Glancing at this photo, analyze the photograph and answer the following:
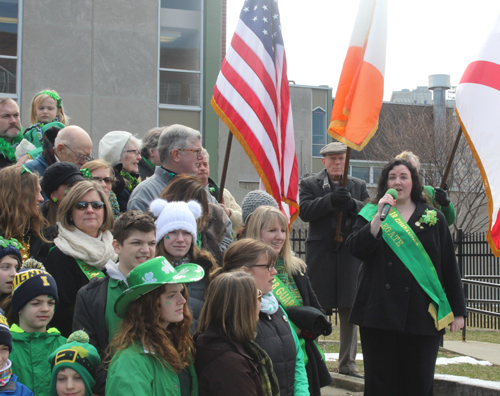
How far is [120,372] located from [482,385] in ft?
13.5

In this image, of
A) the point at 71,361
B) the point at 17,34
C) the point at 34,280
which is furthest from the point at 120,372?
the point at 17,34

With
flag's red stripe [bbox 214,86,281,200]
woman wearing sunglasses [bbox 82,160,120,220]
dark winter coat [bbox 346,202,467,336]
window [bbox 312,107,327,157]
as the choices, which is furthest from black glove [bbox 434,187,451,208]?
window [bbox 312,107,327,157]

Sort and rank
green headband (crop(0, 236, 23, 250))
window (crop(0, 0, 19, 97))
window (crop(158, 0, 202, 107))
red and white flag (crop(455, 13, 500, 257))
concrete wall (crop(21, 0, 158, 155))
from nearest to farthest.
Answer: green headband (crop(0, 236, 23, 250)) < red and white flag (crop(455, 13, 500, 257)) < window (crop(0, 0, 19, 97)) < concrete wall (crop(21, 0, 158, 155)) < window (crop(158, 0, 202, 107))

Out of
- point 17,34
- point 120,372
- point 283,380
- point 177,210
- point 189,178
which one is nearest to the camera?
point 120,372

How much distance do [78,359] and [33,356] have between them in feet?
1.19

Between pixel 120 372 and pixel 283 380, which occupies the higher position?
pixel 120 372

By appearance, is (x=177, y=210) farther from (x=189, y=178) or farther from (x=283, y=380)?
(x=283, y=380)

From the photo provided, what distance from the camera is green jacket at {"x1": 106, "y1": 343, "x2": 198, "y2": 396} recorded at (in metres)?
2.72

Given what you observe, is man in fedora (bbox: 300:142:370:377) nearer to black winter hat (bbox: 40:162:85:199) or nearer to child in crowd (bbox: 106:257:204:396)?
black winter hat (bbox: 40:162:85:199)

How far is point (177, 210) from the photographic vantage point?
3.72 meters

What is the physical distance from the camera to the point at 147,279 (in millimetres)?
2939

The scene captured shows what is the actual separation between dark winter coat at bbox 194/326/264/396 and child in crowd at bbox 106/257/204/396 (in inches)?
2.7

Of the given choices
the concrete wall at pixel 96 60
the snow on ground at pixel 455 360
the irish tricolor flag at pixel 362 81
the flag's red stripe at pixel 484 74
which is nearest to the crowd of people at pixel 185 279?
the irish tricolor flag at pixel 362 81

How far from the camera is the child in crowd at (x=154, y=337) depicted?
2781mm
